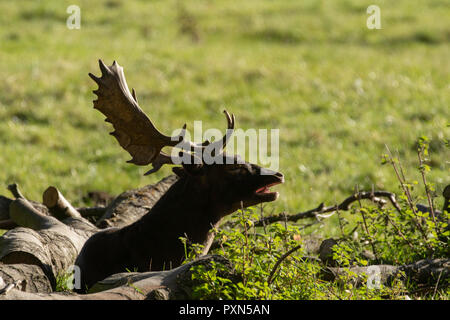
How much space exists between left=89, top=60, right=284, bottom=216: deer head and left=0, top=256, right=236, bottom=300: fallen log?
1.07 m

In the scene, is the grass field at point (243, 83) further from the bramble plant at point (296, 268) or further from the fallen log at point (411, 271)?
the fallen log at point (411, 271)

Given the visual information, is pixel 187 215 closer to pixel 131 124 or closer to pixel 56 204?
pixel 131 124

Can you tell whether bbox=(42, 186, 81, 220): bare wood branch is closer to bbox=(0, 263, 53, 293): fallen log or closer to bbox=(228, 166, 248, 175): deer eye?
bbox=(0, 263, 53, 293): fallen log

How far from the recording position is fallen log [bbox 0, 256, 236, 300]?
13.7 ft

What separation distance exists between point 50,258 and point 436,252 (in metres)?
3.03

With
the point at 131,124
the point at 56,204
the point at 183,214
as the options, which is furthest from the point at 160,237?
the point at 56,204

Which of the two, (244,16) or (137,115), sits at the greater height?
(244,16)

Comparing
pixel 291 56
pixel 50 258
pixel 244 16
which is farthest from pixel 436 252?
pixel 244 16

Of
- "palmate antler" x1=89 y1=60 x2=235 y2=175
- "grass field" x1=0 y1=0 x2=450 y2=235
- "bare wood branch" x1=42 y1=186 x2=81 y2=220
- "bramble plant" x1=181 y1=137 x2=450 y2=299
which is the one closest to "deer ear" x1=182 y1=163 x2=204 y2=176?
"palmate antler" x1=89 y1=60 x2=235 y2=175

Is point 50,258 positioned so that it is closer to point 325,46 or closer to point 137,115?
point 137,115

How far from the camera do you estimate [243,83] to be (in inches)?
641

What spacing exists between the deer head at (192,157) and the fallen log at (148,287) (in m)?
1.07

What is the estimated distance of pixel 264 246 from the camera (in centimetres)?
501

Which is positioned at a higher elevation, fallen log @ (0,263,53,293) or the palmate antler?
the palmate antler
